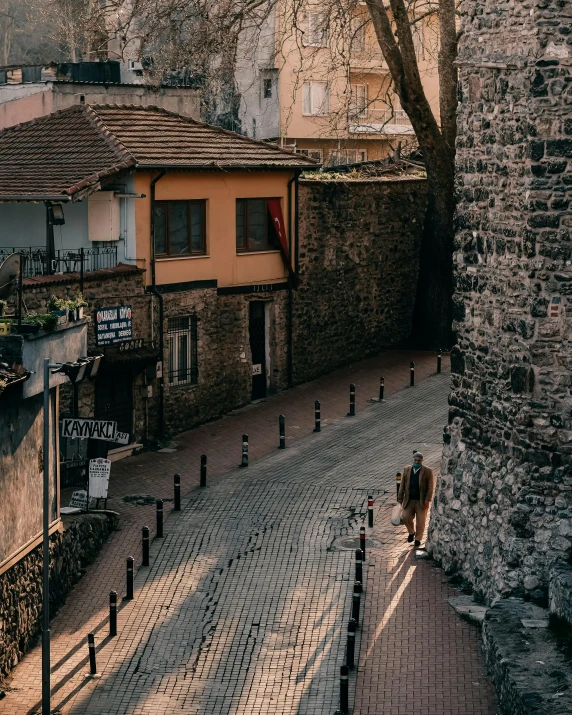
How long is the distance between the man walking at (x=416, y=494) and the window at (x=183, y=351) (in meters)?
8.82

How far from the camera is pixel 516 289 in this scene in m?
16.6

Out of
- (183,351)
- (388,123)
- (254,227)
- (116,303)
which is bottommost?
(183,351)

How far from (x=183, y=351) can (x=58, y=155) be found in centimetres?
476

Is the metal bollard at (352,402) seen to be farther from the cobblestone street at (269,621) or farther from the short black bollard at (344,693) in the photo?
the short black bollard at (344,693)

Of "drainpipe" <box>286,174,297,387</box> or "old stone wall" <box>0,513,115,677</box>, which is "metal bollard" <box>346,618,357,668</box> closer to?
"old stone wall" <box>0,513,115,677</box>

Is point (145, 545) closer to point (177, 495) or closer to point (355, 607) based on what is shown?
point (177, 495)

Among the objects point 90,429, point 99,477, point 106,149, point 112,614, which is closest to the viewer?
point 112,614

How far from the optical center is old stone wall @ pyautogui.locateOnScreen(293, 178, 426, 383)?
30.8 meters

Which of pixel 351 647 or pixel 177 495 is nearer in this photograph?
pixel 351 647

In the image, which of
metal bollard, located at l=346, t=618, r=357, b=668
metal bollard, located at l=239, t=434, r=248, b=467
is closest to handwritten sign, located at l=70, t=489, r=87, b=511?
metal bollard, located at l=239, t=434, r=248, b=467

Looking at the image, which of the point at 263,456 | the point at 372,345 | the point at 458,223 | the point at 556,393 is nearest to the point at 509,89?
the point at 458,223

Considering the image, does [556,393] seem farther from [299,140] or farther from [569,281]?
[299,140]

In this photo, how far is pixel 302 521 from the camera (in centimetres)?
2094

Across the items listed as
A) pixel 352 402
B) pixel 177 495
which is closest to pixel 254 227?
pixel 352 402
